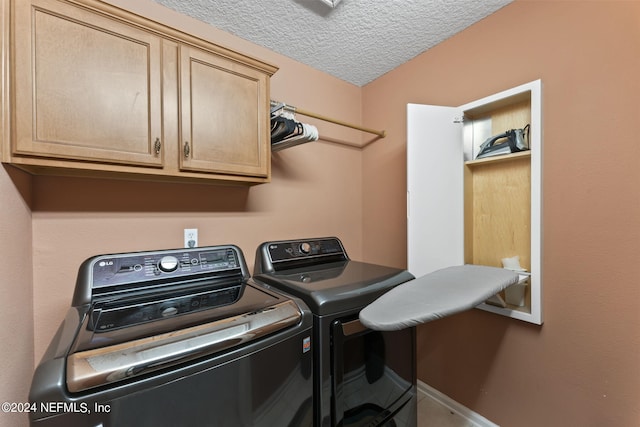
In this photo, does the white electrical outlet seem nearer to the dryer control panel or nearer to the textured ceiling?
the dryer control panel

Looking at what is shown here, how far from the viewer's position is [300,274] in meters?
1.44

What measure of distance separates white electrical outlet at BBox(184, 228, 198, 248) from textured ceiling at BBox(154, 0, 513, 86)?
1.31m

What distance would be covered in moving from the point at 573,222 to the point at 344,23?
5.46 feet

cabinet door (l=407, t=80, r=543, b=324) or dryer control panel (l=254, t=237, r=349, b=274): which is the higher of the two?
cabinet door (l=407, t=80, r=543, b=324)

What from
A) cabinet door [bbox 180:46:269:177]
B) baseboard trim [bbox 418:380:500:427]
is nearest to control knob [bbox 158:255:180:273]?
cabinet door [bbox 180:46:269:177]

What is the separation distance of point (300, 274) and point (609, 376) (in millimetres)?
1493

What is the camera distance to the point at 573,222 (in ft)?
4.20

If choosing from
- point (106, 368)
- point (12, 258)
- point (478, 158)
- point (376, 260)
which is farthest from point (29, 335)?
point (478, 158)

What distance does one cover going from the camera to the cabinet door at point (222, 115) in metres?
1.27

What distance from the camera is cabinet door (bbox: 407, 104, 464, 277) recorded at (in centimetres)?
166

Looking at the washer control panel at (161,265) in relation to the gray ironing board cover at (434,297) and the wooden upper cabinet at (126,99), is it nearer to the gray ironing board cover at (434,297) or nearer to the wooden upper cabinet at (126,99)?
the wooden upper cabinet at (126,99)

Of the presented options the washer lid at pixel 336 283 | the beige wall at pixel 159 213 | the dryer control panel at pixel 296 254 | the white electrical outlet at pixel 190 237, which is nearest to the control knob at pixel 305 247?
the dryer control panel at pixel 296 254

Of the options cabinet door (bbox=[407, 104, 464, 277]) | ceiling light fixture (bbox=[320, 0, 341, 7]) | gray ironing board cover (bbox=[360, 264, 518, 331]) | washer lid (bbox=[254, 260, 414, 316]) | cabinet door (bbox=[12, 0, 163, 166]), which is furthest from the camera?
cabinet door (bbox=[407, 104, 464, 277])

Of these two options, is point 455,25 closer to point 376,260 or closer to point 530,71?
point 530,71
